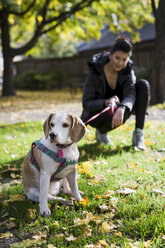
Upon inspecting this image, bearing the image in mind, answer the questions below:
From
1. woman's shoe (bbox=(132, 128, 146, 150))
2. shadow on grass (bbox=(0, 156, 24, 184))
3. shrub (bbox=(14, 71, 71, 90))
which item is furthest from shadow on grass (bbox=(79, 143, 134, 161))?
shrub (bbox=(14, 71, 71, 90))

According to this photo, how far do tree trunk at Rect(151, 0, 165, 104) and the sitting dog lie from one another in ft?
A: 25.5

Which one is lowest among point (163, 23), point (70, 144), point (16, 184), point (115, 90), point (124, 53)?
point (16, 184)

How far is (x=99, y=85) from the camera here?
4.44m

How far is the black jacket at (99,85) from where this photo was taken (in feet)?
14.1

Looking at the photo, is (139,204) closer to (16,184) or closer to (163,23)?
(16,184)

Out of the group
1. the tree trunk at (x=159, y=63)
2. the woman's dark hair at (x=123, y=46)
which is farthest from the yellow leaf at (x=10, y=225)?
A: the tree trunk at (x=159, y=63)

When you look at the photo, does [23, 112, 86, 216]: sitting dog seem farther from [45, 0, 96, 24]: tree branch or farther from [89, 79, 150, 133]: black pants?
[45, 0, 96, 24]: tree branch

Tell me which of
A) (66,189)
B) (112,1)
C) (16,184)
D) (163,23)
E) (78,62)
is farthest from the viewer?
(78,62)

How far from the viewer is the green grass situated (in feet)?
7.28

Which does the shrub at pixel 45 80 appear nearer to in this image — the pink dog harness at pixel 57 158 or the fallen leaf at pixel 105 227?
the pink dog harness at pixel 57 158

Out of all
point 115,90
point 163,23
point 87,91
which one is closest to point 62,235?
point 87,91

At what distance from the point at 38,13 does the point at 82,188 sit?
12.5 m

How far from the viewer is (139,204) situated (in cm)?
269

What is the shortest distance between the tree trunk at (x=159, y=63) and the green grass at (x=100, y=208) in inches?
227
